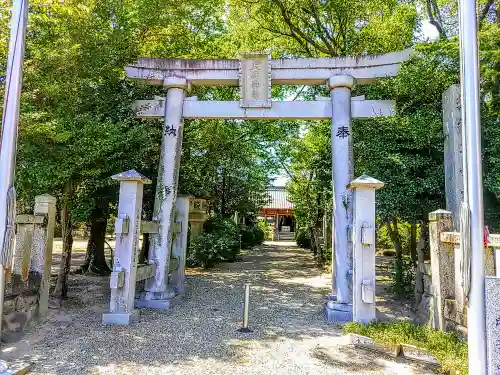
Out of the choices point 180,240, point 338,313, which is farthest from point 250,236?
point 338,313

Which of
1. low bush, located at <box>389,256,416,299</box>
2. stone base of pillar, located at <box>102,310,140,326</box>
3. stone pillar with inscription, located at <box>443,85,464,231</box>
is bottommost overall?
stone base of pillar, located at <box>102,310,140,326</box>

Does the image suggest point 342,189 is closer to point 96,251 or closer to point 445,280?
point 445,280

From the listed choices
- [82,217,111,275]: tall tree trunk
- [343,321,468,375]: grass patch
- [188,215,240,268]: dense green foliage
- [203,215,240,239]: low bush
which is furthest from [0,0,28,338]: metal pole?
[203,215,240,239]: low bush

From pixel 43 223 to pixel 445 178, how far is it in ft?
22.7

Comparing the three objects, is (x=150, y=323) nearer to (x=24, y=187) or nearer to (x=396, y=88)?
(x=24, y=187)

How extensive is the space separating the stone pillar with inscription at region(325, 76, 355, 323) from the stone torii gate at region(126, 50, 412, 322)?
19mm

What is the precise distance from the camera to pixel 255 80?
768 centimetres

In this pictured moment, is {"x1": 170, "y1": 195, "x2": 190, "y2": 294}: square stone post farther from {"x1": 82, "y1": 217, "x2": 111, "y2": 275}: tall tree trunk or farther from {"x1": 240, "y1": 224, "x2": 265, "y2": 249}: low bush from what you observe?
{"x1": 240, "y1": 224, "x2": 265, "y2": 249}: low bush

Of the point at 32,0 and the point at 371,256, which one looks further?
the point at 371,256

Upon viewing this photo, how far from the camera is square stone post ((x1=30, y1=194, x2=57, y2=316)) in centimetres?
589

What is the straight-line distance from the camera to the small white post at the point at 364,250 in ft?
18.8

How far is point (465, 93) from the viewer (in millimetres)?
3746

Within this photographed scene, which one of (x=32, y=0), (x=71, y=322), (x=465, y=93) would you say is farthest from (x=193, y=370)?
(x=32, y=0)

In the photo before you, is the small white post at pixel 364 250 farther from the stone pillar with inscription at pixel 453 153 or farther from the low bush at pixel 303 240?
the low bush at pixel 303 240
